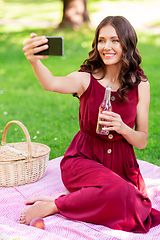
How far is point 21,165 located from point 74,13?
10.0 m

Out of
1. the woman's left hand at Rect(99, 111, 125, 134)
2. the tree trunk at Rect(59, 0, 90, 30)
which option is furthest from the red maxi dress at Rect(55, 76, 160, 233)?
the tree trunk at Rect(59, 0, 90, 30)

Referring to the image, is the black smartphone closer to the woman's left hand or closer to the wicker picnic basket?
the woman's left hand

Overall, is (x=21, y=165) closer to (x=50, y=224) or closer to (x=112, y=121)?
(x=50, y=224)

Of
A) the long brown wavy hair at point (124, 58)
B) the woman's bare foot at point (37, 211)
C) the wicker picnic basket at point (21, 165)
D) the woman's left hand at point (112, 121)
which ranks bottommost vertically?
the woman's bare foot at point (37, 211)

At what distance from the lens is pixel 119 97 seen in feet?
10.2

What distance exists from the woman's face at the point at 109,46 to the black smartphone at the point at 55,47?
0.70 m

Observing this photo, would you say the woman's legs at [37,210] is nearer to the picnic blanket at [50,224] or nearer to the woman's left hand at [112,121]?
the picnic blanket at [50,224]

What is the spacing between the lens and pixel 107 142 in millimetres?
3189

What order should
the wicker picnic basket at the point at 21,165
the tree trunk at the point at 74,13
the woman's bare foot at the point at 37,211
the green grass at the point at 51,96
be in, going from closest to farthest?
1. the woman's bare foot at the point at 37,211
2. the wicker picnic basket at the point at 21,165
3. the green grass at the point at 51,96
4. the tree trunk at the point at 74,13

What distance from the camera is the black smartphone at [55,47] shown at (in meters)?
2.38

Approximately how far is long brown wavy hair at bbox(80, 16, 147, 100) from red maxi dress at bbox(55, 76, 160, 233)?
0.11 m

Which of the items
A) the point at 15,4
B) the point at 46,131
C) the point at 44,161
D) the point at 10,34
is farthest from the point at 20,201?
the point at 15,4

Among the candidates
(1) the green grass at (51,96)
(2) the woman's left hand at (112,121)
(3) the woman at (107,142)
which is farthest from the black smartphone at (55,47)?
(1) the green grass at (51,96)

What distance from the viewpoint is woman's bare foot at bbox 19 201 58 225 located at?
2900 millimetres
